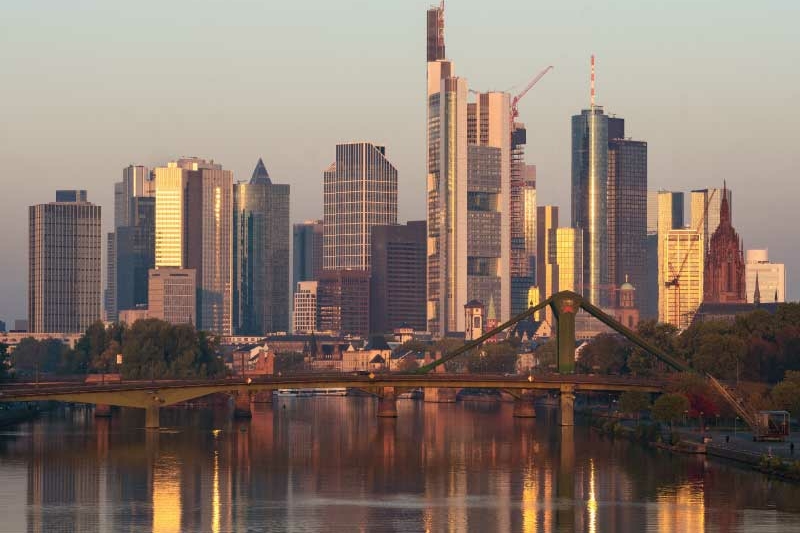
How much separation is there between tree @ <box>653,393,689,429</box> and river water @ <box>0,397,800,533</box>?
5.52 m

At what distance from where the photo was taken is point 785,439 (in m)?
146

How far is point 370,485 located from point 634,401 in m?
58.9

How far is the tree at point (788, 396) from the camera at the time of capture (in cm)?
15638

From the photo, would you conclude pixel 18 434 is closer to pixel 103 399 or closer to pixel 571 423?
pixel 103 399

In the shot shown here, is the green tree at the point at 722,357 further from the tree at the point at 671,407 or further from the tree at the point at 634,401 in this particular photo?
the tree at the point at 671,407

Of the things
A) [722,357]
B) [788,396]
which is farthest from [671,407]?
[722,357]

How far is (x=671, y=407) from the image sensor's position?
164375 mm

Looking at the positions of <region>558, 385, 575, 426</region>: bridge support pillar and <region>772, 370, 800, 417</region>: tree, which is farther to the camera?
<region>558, 385, 575, 426</region>: bridge support pillar

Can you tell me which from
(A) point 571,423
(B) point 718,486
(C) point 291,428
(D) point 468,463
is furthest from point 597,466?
(C) point 291,428

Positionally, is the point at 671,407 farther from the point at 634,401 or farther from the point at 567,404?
the point at 567,404

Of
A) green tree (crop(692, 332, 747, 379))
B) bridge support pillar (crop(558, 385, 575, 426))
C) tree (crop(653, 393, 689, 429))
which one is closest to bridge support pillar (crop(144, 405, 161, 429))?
bridge support pillar (crop(558, 385, 575, 426))

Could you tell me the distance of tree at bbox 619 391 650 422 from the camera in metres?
178

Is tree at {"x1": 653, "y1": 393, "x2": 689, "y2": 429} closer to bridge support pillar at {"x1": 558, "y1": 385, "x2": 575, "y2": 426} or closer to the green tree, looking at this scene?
bridge support pillar at {"x1": 558, "y1": 385, "x2": 575, "y2": 426}

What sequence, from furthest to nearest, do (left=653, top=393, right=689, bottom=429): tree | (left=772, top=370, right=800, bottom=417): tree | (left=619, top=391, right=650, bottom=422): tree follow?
1. (left=619, top=391, right=650, bottom=422): tree
2. (left=653, top=393, right=689, bottom=429): tree
3. (left=772, top=370, right=800, bottom=417): tree
